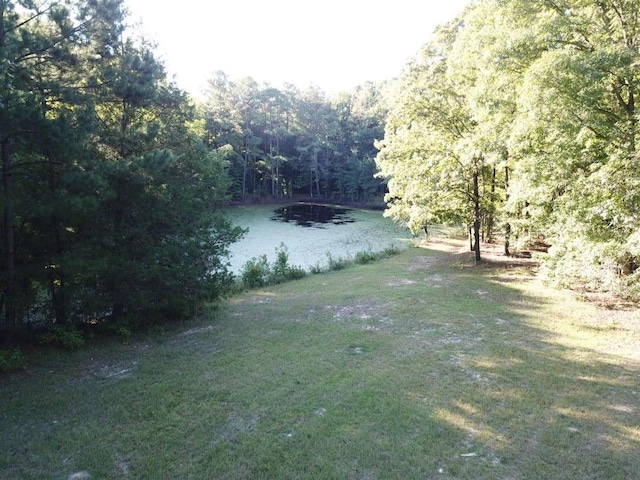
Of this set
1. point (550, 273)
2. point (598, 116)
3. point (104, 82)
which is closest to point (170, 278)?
point (104, 82)

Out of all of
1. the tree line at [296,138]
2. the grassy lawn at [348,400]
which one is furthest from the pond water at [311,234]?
the tree line at [296,138]

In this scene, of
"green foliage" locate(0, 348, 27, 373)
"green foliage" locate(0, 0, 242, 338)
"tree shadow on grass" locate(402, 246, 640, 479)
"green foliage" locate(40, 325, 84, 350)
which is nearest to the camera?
"tree shadow on grass" locate(402, 246, 640, 479)

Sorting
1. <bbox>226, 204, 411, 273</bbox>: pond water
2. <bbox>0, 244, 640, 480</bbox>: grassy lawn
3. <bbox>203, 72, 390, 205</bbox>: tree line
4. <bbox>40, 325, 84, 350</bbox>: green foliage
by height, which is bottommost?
<bbox>0, 244, 640, 480</bbox>: grassy lawn

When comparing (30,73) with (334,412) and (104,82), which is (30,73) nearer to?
(104,82)

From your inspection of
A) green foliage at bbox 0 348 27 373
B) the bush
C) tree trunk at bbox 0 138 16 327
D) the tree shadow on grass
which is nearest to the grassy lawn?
the tree shadow on grass

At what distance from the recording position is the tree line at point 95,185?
718cm

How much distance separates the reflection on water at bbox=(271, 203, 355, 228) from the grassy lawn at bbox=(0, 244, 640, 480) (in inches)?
1014

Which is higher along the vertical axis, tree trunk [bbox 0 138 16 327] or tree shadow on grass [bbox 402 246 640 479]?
tree trunk [bbox 0 138 16 327]

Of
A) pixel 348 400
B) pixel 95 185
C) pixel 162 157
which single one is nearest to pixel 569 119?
pixel 348 400

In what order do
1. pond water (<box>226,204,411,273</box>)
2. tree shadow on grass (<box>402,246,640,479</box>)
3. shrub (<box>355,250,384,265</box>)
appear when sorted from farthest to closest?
1. pond water (<box>226,204,411,273</box>)
2. shrub (<box>355,250,384,265</box>)
3. tree shadow on grass (<box>402,246,640,479</box>)

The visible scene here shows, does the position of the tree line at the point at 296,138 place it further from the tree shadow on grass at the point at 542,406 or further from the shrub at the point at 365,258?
the tree shadow on grass at the point at 542,406

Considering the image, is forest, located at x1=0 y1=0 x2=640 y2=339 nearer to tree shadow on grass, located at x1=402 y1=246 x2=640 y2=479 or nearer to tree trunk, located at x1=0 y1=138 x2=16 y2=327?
tree trunk, located at x1=0 y1=138 x2=16 y2=327

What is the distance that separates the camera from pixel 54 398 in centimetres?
648

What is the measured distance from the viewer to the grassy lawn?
4602 mm
